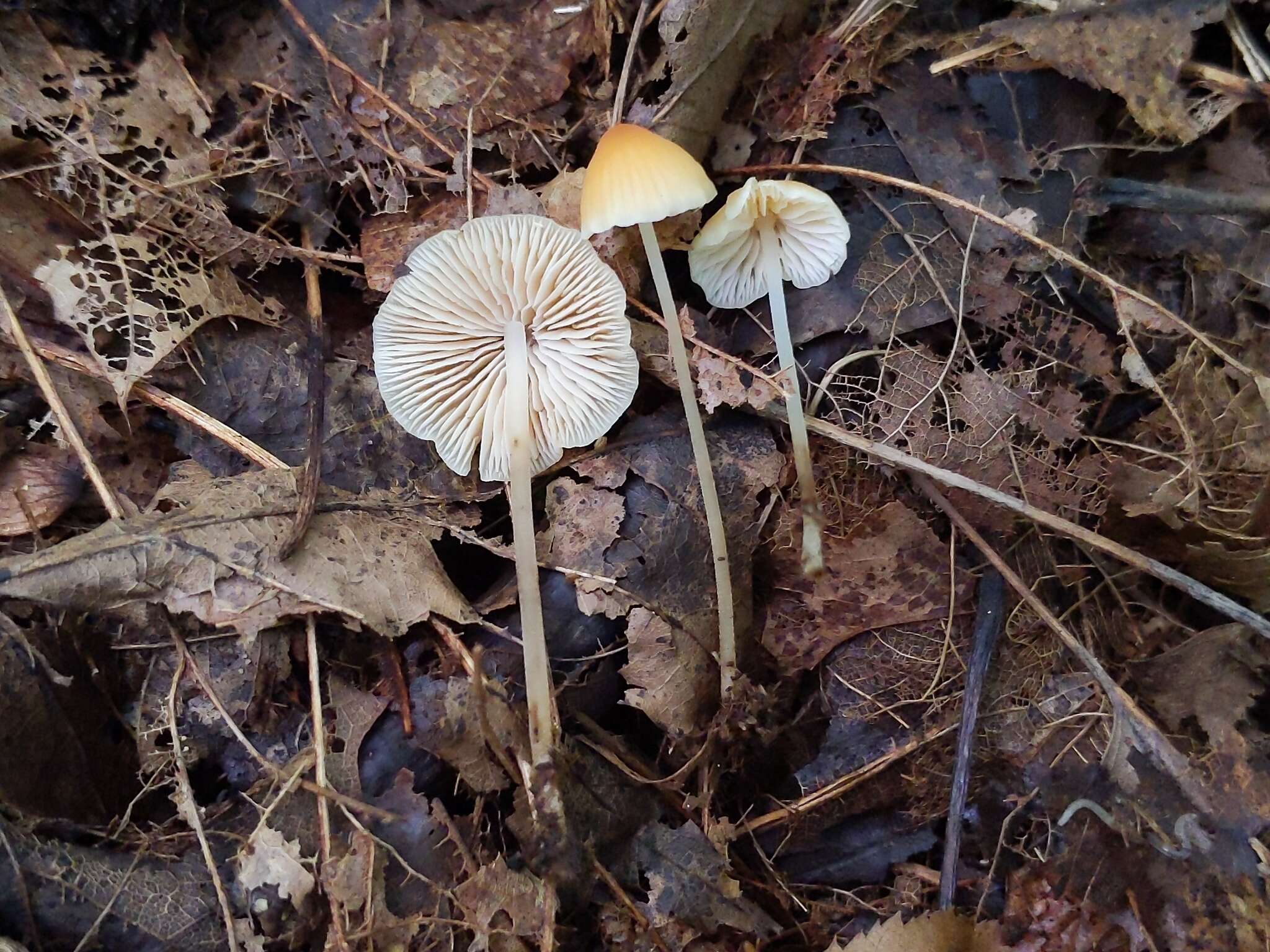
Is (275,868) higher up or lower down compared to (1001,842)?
higher up

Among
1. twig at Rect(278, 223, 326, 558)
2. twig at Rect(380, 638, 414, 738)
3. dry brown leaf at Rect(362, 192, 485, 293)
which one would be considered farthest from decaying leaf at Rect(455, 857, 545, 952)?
dry brown leaf at Rect(362, 192, 485, 293)

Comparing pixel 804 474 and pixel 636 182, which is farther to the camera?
pixel 804 474

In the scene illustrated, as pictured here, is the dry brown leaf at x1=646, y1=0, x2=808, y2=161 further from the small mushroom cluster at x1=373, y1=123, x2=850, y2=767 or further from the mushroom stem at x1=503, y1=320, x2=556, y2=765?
the mushroom stem at x1=503, y1=320, x2=556, y2=765

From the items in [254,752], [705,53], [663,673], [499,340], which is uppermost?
[705,53]

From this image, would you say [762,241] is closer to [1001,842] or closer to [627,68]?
[627,68]

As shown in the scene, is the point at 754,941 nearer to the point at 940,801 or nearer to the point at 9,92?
the point at 940,801

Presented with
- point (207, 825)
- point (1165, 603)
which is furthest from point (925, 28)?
point (207, 825)

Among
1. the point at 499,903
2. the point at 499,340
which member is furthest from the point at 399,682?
the point at 499,340
